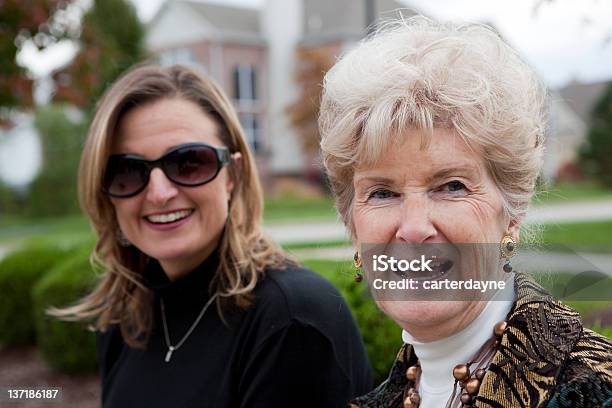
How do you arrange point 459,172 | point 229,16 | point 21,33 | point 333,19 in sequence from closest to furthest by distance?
point 459,172
point 21,33
point 333,19
point 229,16

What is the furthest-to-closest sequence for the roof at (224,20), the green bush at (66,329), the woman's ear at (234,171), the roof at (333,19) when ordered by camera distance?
1. the roof at (224,20)
2. the roof at (333,19)
3. the green bush at (66,329)
4. the woman's ear at (234,171)

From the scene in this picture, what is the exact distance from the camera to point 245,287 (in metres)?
2.06

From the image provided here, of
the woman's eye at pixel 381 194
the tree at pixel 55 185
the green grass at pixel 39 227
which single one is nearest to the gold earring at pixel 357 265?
the woman's eye at pixel 381 194

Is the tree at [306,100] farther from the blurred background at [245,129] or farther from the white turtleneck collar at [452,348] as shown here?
the white turtleneck collar at [452,348]

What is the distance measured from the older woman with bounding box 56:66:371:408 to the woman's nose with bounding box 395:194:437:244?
82 cm

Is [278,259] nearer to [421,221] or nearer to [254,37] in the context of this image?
[421,221]

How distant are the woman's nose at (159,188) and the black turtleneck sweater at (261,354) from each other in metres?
0.26

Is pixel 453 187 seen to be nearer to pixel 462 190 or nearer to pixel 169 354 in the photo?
pixel 462 190

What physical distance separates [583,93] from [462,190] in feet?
5.70

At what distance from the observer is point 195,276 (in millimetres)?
2232

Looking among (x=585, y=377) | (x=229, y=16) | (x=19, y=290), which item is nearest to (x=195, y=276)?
(x=585, y=377)

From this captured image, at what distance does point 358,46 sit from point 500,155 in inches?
14.8

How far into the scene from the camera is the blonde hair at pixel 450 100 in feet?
3.73

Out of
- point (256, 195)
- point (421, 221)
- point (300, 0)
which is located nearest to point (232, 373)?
point (256, 195)
